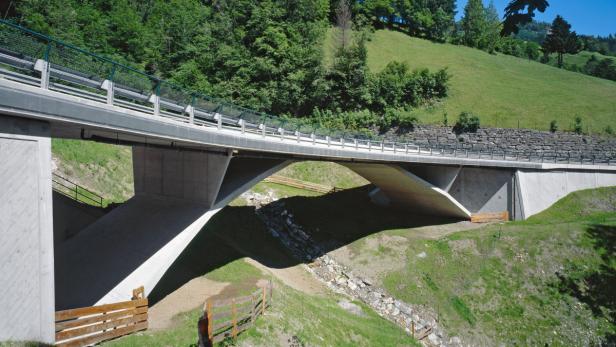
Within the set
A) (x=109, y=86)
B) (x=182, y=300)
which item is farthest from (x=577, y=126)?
(x=109, y=86)

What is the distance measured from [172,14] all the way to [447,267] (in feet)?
174

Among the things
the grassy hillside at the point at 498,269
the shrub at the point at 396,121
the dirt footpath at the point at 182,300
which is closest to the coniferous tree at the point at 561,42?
the shrub at the point at 396,121

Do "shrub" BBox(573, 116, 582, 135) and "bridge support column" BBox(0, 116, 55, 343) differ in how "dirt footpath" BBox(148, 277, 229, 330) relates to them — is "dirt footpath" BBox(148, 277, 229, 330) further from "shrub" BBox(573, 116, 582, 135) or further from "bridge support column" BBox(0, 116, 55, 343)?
"shrub" BBox(573, 116, 582, 135)

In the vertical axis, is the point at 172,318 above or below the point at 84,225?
below

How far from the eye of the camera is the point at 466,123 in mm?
52594

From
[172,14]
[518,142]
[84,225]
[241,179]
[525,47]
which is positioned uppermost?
[525,47]

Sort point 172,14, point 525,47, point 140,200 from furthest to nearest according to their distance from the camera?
1. point 525,47
2. point 172,14
3. point 140,200

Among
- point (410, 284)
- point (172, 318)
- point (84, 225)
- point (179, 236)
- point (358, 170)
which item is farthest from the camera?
point (358, 170)

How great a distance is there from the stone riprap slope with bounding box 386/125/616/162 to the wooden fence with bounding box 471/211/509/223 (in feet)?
50.5

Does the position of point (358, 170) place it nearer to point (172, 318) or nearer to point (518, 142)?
point (172, 318)

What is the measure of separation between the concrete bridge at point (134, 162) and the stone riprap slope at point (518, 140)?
22420 millimetres

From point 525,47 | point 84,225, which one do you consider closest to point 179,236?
point 84,225

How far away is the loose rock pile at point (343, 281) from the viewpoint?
20750 mm

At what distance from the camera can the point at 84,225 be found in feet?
63.2
